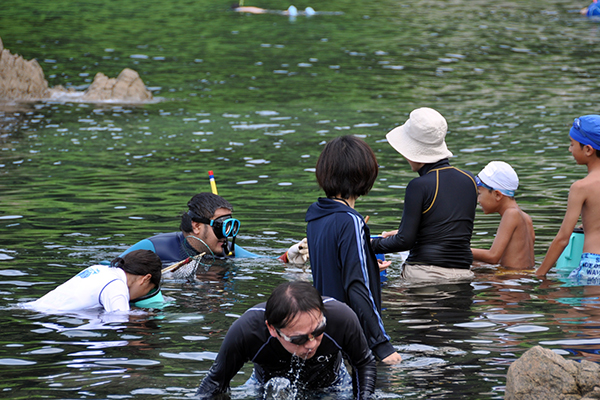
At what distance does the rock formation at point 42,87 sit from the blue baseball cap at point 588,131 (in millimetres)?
19474

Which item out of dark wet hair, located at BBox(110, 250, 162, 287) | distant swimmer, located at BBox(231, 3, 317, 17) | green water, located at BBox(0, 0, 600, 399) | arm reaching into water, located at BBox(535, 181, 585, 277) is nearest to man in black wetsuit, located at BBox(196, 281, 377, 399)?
green water, located at BBox(0, 0, 600, 399)

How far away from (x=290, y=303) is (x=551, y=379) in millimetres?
1637

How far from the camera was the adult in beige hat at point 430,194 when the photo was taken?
20.3 feet

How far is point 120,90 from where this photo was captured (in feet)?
81.1

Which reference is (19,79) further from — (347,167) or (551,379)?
(551,379)

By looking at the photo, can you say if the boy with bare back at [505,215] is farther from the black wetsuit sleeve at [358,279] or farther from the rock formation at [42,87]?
the rock formation at [42,87]

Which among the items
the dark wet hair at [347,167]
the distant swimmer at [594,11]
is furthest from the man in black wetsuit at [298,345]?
the distant swimmer at [594,11]

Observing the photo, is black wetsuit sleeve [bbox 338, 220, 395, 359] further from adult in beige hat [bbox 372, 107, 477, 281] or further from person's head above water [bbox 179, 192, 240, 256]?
person's head above water [bbox 179, 192, 240, 256]

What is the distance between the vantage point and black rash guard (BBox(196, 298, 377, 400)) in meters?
4.32

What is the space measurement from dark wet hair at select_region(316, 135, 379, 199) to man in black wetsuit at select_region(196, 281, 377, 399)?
764 mm

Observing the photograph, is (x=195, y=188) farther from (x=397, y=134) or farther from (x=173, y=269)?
(x=397, y=134)

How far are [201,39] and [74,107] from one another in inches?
557

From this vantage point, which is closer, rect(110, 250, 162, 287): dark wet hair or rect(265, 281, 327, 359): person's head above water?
rect(265, 281, 327, 359): person's head above water

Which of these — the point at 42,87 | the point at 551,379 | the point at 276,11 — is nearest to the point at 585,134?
the point at 551,379
